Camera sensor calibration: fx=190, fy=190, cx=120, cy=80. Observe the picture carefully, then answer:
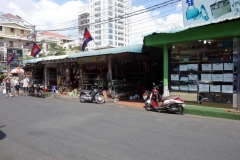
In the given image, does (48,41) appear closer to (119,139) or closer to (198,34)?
(198,34)

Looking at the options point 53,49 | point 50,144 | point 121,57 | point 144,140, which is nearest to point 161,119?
point 144,140

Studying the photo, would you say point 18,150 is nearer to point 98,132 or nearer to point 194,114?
point 98,132

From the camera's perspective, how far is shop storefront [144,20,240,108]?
8.24 m

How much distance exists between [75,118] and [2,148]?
3291 millimetres

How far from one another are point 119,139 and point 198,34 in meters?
6.26

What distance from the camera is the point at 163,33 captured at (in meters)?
9.73

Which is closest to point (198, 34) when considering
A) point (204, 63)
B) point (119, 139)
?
point (204, 63)

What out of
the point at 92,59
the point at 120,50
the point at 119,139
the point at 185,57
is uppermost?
the point at 120,50

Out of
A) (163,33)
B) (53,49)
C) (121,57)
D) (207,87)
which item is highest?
(53,49)

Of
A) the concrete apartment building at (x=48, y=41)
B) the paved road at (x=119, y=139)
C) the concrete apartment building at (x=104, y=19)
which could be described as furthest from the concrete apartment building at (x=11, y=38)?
the paved road at (x=119, y=139)

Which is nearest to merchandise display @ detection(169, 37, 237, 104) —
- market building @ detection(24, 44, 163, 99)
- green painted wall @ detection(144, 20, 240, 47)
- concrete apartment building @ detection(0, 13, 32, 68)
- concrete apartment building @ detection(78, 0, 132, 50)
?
green painted wall @ detection(144, 20, 240, 47)

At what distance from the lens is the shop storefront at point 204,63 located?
824 centimetres

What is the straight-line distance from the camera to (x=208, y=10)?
30.6 ft

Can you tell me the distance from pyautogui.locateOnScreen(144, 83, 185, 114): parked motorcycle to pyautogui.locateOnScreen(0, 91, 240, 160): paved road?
1.30 metres
